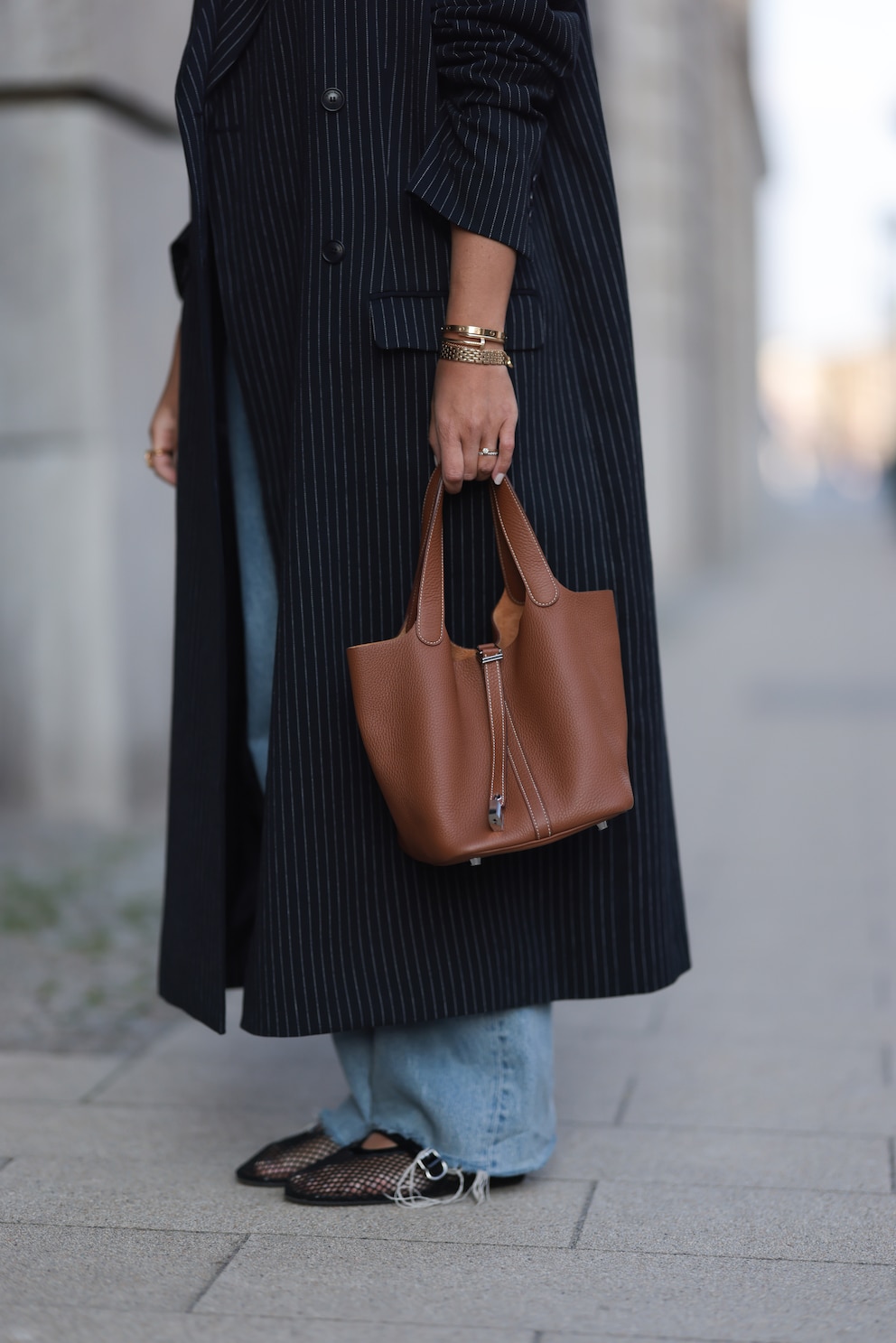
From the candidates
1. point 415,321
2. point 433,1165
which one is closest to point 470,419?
point 415,321

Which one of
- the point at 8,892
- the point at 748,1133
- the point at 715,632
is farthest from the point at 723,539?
the point at 748,1133

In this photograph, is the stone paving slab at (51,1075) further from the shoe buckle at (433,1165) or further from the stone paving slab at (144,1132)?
the shoe buckle at (433,1165)

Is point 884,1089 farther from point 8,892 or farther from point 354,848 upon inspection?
point 8,892

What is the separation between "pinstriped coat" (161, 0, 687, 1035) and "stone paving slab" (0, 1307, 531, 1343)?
388mm

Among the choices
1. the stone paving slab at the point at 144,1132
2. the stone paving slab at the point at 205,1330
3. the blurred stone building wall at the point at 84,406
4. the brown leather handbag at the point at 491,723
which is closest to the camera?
the stone paving slab at the point at 205,1330

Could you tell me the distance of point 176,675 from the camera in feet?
8.15

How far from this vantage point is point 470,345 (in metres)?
2.14

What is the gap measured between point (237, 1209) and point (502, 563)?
976 millimetres

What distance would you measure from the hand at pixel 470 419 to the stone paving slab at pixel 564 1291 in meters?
0.99

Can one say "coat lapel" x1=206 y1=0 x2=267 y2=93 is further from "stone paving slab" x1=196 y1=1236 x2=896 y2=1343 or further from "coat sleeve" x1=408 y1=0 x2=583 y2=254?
"stone paving slab" x1=196 y1=1236 x2=896 y2=1343

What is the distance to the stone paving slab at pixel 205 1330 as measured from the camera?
6.35ft

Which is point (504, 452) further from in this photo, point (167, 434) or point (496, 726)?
point (167, 434)

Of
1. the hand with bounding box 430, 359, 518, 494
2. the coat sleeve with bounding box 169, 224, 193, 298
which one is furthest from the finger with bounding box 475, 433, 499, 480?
the coat sleeve with bounding box 169, 224, 193, 298

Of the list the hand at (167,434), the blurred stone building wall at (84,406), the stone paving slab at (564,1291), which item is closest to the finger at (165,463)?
the hand at (167,434)
